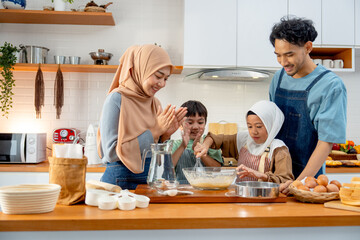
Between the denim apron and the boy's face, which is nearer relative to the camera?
the denim apron

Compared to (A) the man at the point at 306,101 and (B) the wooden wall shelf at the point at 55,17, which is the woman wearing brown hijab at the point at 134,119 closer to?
(A) the man at the point at 306,101

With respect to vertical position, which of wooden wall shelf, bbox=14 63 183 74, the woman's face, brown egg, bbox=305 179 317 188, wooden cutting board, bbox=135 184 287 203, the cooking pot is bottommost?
wooden cutting board, bbox=135 184 287 203

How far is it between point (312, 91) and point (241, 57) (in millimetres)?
1556

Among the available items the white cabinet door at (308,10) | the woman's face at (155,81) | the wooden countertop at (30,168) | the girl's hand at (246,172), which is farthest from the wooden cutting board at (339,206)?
the white cabinet door at (308,10)

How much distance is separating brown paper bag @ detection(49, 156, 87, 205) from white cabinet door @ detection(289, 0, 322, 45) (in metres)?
2.81

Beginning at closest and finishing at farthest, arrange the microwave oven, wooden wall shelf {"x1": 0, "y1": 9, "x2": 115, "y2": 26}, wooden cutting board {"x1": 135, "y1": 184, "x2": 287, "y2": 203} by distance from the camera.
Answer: wooden cutting board {"x1": 135, "y1": 184, "x2": 287, "y2": 203} < the microwave oven < wooden wall shelf {"x1": 0, "y1": 9, "x2": 115, "y2": 26}

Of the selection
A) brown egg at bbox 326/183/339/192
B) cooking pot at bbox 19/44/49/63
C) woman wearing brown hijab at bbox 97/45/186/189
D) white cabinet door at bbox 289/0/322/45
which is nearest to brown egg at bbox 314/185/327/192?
brown egg at bbox 326/183/339/192

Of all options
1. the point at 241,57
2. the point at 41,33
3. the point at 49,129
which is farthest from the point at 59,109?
the point at 241,57

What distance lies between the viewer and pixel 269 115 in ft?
6.65

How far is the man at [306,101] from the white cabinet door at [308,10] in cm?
161

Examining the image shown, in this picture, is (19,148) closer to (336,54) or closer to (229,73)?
(229,73)

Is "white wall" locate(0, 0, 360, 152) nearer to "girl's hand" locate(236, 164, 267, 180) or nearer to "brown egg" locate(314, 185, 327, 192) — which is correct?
"girl's hand" locate(236, 164, 267, 180)

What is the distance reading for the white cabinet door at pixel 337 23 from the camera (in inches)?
138

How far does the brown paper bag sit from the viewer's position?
1372mm
